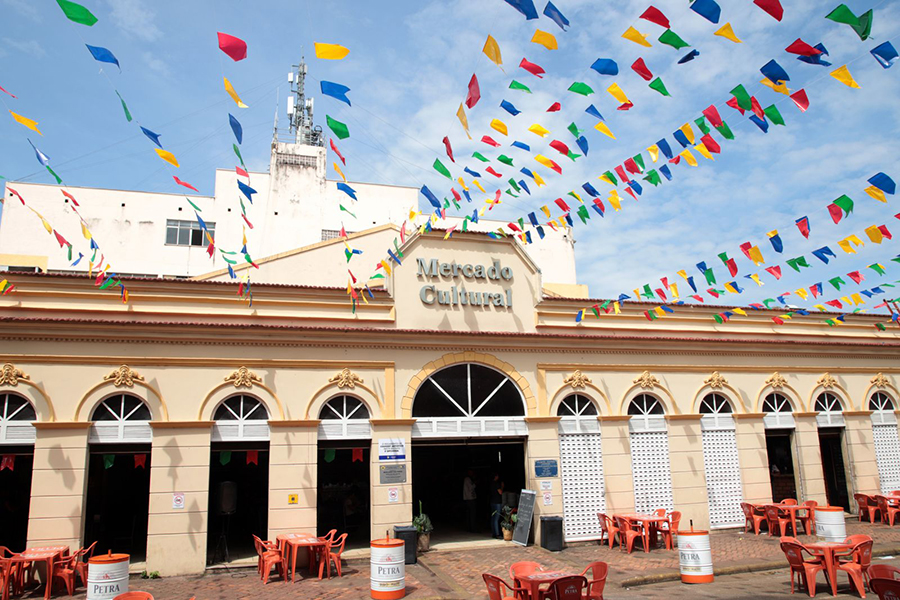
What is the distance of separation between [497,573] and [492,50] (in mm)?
9509

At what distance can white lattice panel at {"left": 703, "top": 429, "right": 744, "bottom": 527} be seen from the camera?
1734 cm

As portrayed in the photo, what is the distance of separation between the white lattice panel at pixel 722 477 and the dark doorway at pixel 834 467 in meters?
3.38

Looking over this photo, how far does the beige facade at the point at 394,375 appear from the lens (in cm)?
1357

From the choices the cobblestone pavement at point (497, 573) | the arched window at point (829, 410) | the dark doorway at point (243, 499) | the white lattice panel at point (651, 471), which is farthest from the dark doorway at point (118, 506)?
the arched window at point (829, 410)

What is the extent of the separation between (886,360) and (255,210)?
81.4 ft

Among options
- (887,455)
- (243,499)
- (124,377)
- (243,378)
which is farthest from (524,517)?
(887,455)

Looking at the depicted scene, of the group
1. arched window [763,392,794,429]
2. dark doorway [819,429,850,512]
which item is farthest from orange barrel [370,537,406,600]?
dark doorway [819,429,850,512]

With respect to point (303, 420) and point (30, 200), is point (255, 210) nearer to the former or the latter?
point (30, 200)

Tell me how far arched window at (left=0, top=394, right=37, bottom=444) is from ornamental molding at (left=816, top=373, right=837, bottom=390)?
65.4 feet

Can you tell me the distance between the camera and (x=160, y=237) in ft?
96.3

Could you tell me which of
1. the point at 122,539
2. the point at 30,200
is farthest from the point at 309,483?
the point at 30,200

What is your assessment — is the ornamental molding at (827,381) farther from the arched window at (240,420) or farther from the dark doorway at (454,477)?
the arched window at (240,420)

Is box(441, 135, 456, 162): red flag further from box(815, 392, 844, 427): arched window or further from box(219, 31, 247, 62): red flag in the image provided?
box(815, 392, 844, 427): arched window

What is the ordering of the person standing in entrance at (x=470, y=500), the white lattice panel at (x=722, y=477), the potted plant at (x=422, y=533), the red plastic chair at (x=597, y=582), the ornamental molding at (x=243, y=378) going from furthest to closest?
the person standing in entrance at (x=470, y=500), the white lattice panel at (x=722, y=477), the potted plant at (x=422, y=533), the ornamental molding at (x=243, y=378), the red plastic chair at (x=597, y=582)
